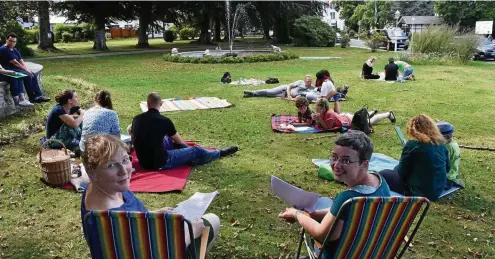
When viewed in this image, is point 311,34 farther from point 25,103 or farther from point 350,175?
point 350,175

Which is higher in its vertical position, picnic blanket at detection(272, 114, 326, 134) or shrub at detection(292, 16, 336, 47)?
shrub at detection(292, 16, 336, 47)

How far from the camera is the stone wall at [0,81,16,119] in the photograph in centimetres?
999

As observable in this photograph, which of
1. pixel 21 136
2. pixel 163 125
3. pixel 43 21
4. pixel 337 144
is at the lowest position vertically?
pixel 21 136

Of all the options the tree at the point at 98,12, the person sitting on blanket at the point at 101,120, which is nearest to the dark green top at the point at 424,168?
the person sitting on blanket at the point at 101,120

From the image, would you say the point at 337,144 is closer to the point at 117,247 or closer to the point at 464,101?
the point at 117,247

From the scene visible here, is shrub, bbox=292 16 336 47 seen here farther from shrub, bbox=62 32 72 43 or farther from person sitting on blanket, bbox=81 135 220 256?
person sitting on blanket, bbox=81 135 220 256

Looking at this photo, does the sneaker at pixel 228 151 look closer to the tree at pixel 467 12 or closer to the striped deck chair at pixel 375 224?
the striped deck chair at pixel 375 224

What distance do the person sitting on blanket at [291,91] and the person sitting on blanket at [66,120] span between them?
643cm

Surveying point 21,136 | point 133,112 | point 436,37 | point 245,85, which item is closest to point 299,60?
point 436,37

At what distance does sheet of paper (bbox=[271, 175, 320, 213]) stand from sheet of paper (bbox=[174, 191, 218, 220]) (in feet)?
1.84

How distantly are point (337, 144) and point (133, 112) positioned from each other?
8735mm

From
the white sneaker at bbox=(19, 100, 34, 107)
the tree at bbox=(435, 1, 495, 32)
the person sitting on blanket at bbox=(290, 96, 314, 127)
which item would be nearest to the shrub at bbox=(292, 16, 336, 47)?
the person sitting on blanket at bbox=(290, 96, 314, 127)

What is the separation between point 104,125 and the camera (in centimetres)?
656

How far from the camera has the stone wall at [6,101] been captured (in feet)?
32.8
